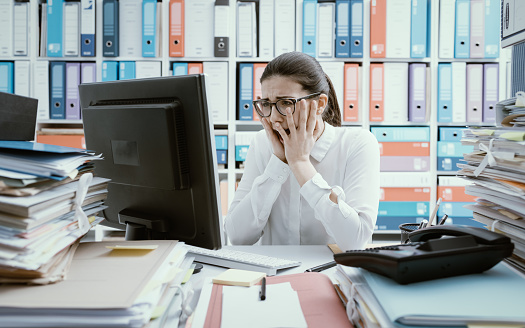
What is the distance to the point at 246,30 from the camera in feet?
8.38

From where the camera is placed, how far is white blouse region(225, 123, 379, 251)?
1305mm

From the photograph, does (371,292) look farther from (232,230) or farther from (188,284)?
(232,230)

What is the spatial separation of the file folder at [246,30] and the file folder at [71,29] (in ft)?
3.09

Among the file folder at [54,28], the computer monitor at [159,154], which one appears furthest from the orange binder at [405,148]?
the file folder at [54,28]

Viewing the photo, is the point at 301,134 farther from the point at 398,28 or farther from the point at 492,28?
the point at 492,28

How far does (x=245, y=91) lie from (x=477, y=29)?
1369 millimetres

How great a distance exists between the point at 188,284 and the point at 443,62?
7.61 feet

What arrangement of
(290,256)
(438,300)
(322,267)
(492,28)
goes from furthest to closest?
(492,28) → (290,256) → (322,267) → (438,300)

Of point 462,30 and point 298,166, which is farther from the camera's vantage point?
point 462,30

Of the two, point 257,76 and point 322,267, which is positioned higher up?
point 257,76

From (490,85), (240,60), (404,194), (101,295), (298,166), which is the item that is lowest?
(404,194)

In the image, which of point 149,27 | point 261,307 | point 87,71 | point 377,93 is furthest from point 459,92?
point 261,307

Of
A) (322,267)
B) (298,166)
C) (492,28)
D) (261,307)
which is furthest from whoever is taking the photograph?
(492,28)

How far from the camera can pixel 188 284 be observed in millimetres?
773
